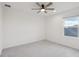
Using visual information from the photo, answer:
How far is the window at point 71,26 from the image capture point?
179 inches

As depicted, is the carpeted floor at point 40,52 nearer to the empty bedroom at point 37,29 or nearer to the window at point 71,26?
the empty bedroom at point 37,29

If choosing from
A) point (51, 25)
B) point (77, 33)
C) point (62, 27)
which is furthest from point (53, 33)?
point (77, 33)

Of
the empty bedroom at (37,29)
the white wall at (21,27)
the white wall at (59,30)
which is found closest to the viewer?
the empty bedroom at (37,29)

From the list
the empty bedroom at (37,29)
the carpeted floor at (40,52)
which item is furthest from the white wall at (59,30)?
the carpeted floor at (40,52)

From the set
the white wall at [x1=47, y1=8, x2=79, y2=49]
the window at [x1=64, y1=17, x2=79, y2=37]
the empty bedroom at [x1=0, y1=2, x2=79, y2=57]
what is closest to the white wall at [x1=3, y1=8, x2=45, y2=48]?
the empty bedroom at [x1=0, y1=2, x2=79, y2=57]

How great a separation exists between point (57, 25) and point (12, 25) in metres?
2.76

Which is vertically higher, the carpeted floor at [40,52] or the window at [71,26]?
the window at [71,26]

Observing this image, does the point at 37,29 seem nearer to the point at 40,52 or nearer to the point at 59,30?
the point at 59,30

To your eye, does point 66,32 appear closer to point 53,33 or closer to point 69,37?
point 69,37

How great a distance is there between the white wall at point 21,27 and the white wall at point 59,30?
2.30 feet

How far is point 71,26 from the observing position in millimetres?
4836

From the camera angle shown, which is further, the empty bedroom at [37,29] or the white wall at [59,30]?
the white wall at [59,30]

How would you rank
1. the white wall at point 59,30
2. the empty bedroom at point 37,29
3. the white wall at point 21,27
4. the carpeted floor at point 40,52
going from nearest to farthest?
the carpeted floor at point 40,52 < the empty bedroom at point 37,29 < the white wall at point 59,30 < the white wall at point 21,27

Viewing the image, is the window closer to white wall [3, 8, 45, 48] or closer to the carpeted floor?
the carpeted floor
